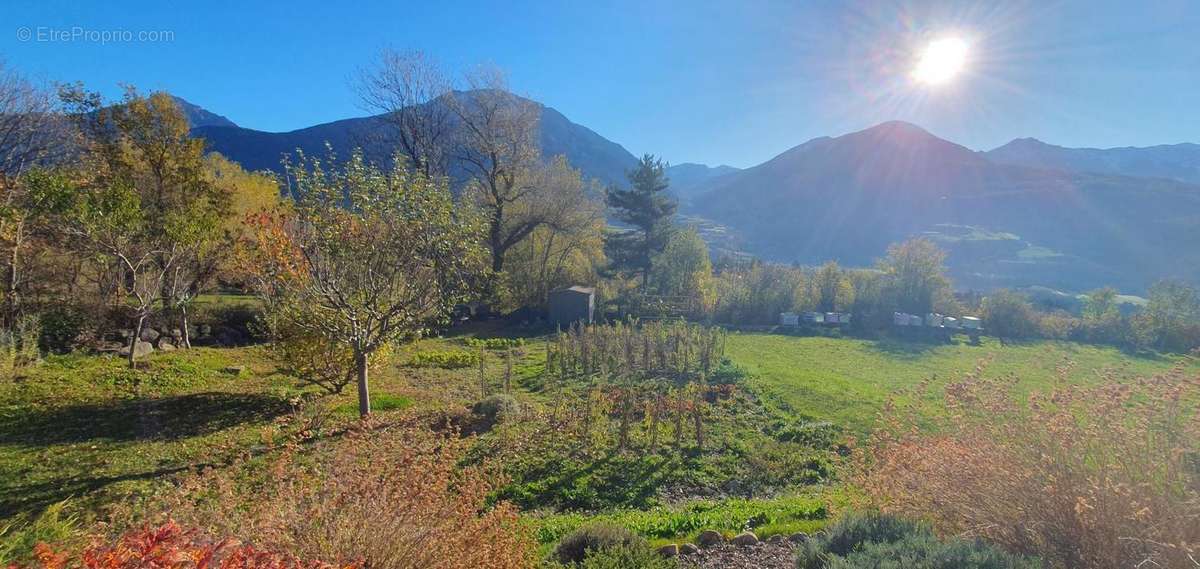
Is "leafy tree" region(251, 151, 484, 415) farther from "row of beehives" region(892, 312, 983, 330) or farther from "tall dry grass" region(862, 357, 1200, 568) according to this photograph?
"row of beehives" region(892, 312, 983, 330)

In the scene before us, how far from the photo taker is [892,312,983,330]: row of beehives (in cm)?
2331

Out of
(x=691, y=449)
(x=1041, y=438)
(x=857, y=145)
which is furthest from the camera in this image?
(x=857, y=145)

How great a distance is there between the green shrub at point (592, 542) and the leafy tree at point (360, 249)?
14.0 feet

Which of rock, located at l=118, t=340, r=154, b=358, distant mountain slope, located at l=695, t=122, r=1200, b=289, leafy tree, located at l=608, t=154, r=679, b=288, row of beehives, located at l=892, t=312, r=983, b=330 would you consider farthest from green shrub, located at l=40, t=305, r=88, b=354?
distant mountain slope, located at l=695, t=122, r=1200, b=289

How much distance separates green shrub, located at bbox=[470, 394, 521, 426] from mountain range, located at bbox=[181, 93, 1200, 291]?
34.8m

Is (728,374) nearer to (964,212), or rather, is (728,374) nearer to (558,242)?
(558,242)

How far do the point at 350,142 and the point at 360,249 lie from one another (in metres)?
20.6

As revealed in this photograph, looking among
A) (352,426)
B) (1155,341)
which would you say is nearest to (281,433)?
(352,426)

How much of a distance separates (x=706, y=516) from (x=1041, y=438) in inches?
112

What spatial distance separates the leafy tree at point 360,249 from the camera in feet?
20.6

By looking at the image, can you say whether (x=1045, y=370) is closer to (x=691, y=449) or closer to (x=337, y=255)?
(x=691, y=449)

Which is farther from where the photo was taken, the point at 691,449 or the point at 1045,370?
the point at 1045,370

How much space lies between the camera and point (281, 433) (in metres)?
6.67

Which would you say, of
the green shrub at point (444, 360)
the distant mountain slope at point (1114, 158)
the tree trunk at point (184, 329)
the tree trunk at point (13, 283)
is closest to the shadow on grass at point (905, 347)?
the green shrub at point (444, 360)
